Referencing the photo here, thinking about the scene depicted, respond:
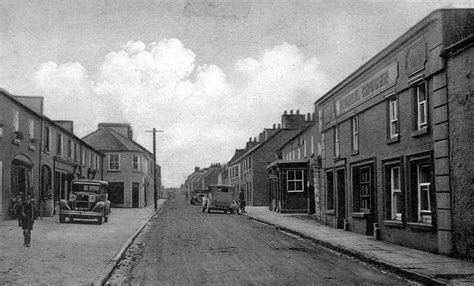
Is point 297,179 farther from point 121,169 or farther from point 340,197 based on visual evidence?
point 121,169

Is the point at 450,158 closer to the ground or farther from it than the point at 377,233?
farther from it

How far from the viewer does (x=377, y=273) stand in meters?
10.1

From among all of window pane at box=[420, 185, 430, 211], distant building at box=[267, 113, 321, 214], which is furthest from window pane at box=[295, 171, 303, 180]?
window pane at box=[420, 185, 430, 211]

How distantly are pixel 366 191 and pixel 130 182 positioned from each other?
116 ft

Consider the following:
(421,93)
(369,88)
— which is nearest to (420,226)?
(421,93)

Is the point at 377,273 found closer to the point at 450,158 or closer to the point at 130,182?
the point at 450,158

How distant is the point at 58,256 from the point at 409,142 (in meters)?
9.13

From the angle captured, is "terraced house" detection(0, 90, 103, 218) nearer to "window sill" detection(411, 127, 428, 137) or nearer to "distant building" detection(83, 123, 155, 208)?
"distant building" detection(83, 123, 155, 208)

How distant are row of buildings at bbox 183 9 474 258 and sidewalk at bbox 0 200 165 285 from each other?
24.2ft

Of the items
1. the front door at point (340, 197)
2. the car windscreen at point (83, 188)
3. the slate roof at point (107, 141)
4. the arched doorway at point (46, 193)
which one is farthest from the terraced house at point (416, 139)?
the slate roof at point (107, 141)

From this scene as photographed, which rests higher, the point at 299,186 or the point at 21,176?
the point at 21,176

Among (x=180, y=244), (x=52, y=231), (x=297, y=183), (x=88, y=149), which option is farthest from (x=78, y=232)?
(x=88, y=149)

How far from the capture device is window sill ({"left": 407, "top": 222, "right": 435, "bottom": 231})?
12740 millimetres

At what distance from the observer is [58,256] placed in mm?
11859
